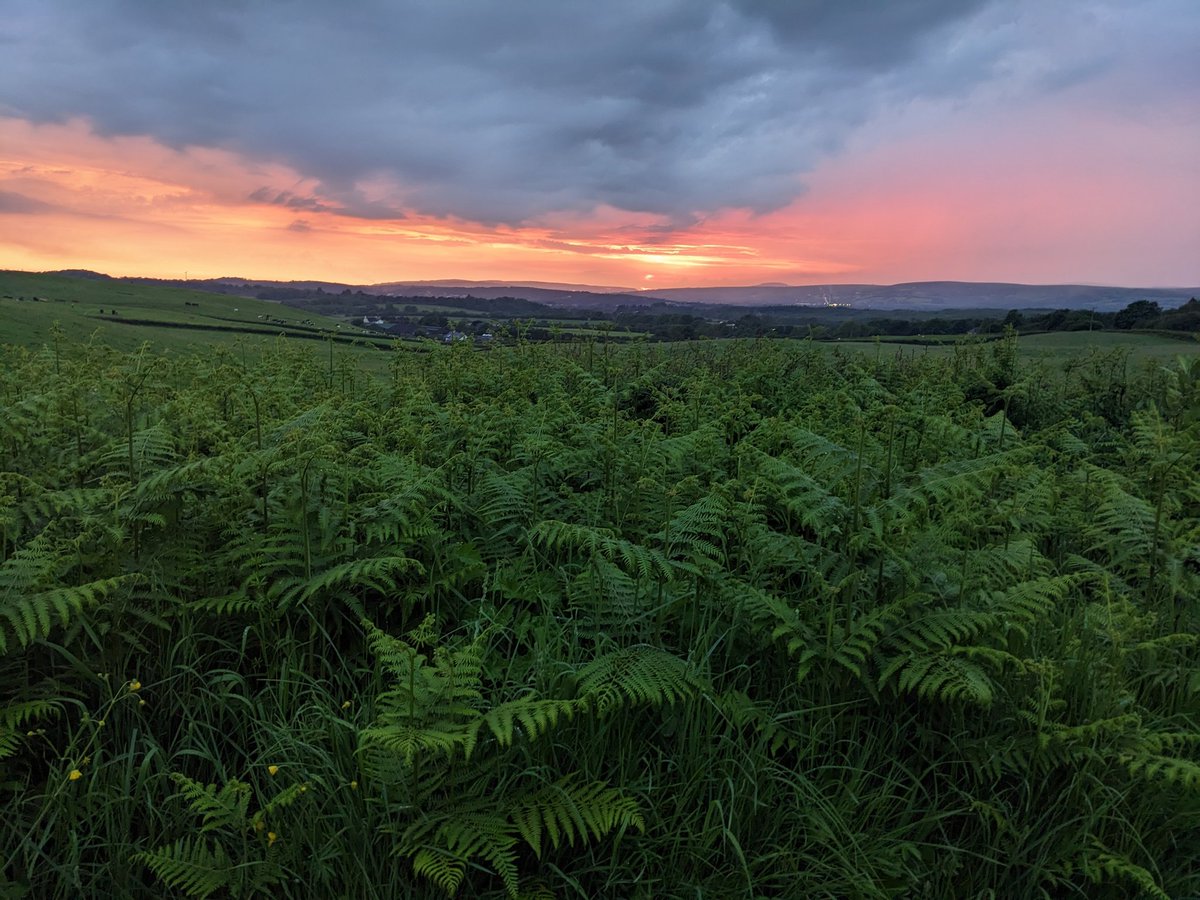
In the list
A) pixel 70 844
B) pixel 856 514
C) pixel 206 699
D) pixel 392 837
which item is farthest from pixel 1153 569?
pixel 70 844

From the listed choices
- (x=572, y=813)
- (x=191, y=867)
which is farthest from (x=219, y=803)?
(x=572, y=813)

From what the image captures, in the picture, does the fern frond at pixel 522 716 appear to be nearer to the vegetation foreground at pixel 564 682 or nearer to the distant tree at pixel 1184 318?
the vegetation foreground at pixel 564 682

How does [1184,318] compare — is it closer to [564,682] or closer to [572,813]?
[564,682]

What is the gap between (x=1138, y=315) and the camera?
68.5 feet

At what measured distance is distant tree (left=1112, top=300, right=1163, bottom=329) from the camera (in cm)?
2028

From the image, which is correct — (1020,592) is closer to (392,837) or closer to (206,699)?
(392,837)

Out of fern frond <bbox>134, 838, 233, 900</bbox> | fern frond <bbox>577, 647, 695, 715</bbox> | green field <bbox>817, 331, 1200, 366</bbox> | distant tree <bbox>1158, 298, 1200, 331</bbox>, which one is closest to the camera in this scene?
fern frond <bbox>134, 838, 233, 900</bbox>

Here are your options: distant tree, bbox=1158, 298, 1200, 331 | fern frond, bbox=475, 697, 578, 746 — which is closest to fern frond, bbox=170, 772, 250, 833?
fern frond, bbox=475, 697, 578, 746

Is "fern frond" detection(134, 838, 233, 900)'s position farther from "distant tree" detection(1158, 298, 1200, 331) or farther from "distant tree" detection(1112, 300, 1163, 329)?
"distant tree" detection(1112, 300, 1163, 329)

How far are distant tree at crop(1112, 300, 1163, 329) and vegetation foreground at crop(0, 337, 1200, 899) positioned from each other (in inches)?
764

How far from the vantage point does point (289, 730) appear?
3348 millimetres

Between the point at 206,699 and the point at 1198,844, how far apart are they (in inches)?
197

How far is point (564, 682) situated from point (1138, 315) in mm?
24814

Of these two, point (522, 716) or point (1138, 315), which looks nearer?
point (522, 716)
